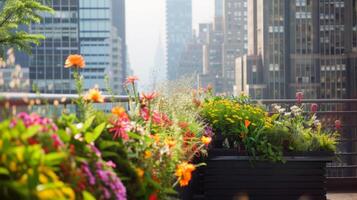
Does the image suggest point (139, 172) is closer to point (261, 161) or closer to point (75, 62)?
point (75, 62)

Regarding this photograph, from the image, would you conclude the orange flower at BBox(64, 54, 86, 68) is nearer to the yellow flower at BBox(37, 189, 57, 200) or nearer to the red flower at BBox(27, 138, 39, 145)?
the red flower at BBox(27, 138, 39, 145)

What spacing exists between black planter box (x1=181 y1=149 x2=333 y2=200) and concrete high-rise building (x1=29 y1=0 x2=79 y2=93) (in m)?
91.3

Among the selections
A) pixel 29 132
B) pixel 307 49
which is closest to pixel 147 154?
pixel 29 132

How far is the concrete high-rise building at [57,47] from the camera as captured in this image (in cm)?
→ 9606

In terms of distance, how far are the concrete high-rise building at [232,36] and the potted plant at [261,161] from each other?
580ft

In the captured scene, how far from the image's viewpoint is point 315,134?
4.61 meters

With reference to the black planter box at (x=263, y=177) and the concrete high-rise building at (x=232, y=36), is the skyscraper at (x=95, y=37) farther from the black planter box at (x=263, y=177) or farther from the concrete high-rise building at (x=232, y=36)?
the black planter box at (x=263, y=177)

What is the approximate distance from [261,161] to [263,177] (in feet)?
0.38

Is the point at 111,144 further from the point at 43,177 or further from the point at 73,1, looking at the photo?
the point at 73,1

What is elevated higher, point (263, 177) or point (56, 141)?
point (56, 141)

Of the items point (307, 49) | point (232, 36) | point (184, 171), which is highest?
point (232, 36)

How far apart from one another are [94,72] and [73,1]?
792 inches

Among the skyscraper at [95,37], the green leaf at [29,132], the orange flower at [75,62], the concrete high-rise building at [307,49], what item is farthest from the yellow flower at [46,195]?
the skyscraper at [95,37]

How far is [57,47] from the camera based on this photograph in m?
101
